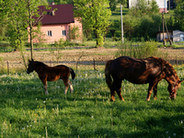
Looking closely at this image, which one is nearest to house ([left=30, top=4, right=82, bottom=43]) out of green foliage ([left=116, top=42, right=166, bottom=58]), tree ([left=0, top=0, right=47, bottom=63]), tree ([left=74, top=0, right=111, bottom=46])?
tree ([left=74, top=0, right=111, bottom=46])

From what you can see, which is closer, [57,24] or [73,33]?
[73,33]

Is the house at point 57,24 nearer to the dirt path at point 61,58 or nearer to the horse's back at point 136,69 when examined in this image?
the dirt path at point 61,58

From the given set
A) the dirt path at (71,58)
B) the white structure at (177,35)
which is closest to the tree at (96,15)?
the dirt path at (71,58)

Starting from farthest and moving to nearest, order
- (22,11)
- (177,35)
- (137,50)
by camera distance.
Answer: (177,35)
(22,11)
(137,50)

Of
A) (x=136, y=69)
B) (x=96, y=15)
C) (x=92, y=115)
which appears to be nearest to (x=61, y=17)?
(x=96, y=15)

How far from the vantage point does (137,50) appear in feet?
52.9

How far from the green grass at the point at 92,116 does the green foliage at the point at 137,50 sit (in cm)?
752

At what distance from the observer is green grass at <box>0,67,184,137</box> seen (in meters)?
4.95

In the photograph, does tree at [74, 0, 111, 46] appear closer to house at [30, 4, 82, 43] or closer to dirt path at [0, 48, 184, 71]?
house at [30, 4, 82, 43]

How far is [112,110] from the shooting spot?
6238mm

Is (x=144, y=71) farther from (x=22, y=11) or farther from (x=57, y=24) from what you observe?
(x=57, y=24)

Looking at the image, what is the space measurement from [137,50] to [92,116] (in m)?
11.2

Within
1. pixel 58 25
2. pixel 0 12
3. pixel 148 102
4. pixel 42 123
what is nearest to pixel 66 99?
pixel 42 123

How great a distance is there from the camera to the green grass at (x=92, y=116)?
4953mm
